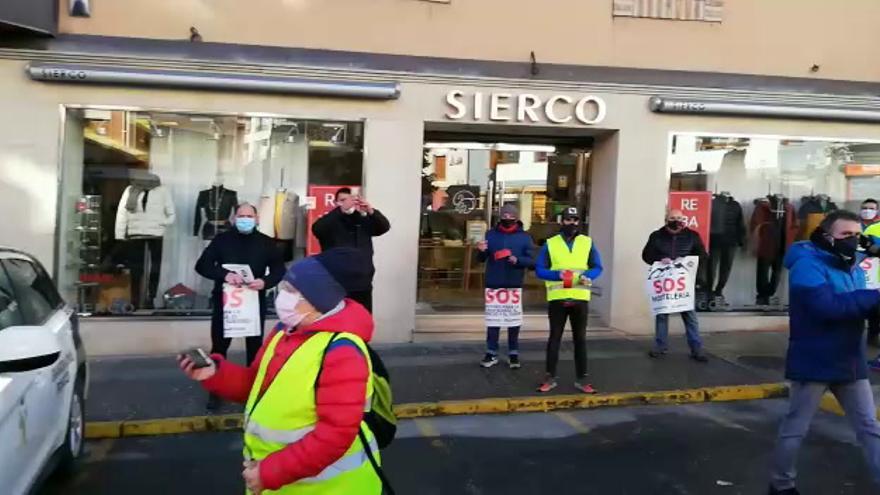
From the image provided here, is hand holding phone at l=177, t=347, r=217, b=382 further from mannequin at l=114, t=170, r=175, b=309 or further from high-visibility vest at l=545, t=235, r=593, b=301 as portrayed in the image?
mannequin at l=114, t=170, r=175, b=309

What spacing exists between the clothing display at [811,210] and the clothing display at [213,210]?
8.06 m

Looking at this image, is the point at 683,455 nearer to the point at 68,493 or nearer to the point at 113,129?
the point at 68,493

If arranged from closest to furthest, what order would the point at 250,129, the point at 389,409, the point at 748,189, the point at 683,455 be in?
the point at 389,409 < the point at 683,455 < the point at 250,129 < the point at 748,189

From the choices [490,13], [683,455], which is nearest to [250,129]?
[490,13]

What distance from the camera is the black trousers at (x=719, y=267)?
11258 millimetres

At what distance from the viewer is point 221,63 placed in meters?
9.35

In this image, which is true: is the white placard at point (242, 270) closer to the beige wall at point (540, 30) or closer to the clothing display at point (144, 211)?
the clothing display at point (144, 211)

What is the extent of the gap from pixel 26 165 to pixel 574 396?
666 centimetres

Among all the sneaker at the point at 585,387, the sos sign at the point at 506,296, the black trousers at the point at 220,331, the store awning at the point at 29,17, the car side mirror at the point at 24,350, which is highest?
the store awning at the point at 29,17

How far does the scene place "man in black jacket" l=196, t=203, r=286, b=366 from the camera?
6855 mm

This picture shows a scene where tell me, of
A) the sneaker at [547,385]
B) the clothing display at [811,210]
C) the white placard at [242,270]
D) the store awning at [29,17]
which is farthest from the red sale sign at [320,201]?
the clothing display at [811,210]

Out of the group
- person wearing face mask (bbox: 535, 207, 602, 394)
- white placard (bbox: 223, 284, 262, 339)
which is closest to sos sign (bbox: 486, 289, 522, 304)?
person wearing face mask (bbox: 535, 207, 602, 394)

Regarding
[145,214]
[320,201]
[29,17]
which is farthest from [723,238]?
[29,17]

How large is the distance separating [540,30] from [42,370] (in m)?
7.79
